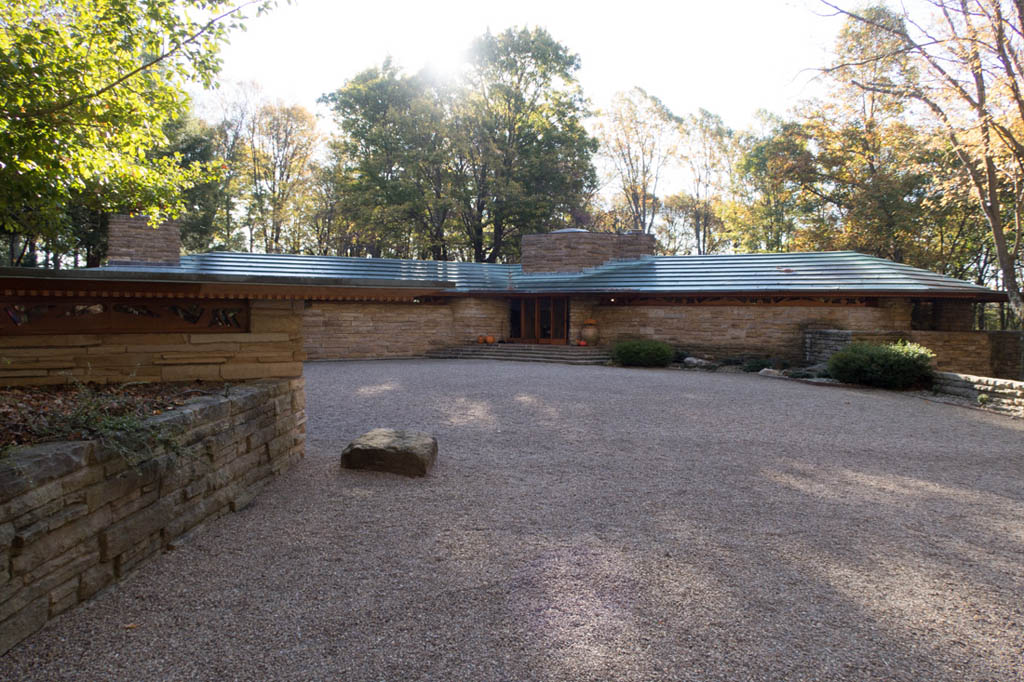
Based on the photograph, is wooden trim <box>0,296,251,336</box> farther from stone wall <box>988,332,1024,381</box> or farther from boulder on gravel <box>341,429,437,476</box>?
stone wall <box>988,332,1024,381</box>

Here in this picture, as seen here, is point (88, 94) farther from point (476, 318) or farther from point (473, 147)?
point (473, 147)

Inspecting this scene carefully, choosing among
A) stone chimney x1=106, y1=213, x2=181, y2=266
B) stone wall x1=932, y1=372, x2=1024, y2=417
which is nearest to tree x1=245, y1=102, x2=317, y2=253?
stone chimney x1=106, y1=213, x2=181, y2=266

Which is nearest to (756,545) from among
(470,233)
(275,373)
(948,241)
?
(275,373)

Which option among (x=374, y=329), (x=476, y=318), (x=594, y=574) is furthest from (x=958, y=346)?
(x=374, y=329)

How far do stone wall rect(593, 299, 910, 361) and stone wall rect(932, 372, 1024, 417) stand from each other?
433 cm

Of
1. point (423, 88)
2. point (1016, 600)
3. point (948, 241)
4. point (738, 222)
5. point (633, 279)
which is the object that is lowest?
point (1016, 600)

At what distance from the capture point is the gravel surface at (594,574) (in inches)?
99.7

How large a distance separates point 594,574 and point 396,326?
1457 centimetres

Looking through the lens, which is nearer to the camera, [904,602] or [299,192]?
[904,602]

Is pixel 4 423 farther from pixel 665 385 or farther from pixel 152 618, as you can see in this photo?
pixel 665 385

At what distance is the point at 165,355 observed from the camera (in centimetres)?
481

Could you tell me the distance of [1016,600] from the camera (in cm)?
313

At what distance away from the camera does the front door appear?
18109mm

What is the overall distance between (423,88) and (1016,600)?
2705 centimetres
